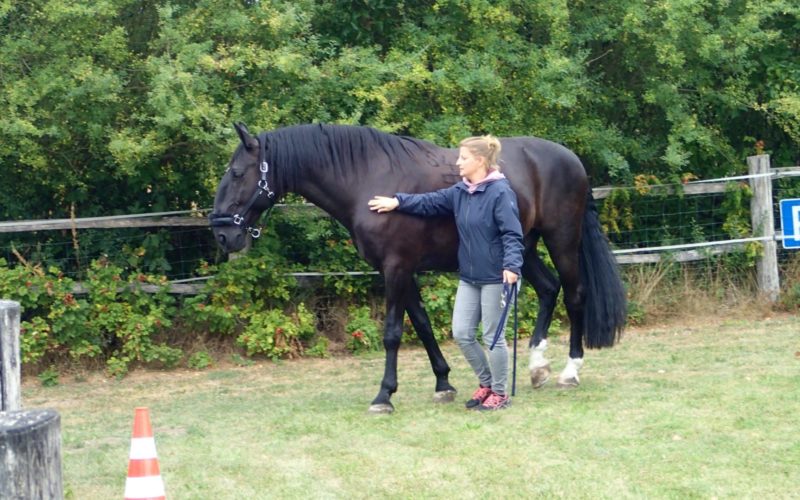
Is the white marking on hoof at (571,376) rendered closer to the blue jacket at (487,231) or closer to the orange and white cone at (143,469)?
the blue jacket at (487,231)

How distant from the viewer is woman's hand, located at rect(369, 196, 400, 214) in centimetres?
743

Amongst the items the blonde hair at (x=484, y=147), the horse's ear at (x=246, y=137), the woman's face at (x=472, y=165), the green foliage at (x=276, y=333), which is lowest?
the green foliage at (x=276, y=333)

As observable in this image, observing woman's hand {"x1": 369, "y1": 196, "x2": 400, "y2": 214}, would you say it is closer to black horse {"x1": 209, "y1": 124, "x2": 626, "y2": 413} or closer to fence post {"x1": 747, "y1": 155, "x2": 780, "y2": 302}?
black horse {"x1": 209, "y1": 124, "x2": 626, "y2": 413}

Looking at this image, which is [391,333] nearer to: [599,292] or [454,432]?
[454,432]

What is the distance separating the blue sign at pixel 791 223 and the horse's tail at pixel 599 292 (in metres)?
4.09

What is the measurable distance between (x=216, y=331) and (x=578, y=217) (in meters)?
3.90

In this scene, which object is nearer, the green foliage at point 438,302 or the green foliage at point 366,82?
the green foliage at point 366,82

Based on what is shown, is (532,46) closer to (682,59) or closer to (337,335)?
(682,59)

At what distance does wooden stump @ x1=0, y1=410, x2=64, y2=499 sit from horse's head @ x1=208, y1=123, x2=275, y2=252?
3.94 meters

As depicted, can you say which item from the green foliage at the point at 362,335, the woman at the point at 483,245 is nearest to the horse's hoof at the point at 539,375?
the woman at the point at 483,245

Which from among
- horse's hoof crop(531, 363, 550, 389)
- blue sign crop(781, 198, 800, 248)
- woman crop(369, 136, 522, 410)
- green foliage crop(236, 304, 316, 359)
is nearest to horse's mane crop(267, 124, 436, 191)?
woman crop(369, 136, 522, 410)

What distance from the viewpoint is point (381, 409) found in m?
7.36

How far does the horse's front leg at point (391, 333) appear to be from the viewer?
7.45 metres

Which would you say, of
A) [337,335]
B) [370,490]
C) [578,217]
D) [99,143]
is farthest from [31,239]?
[370,490]
